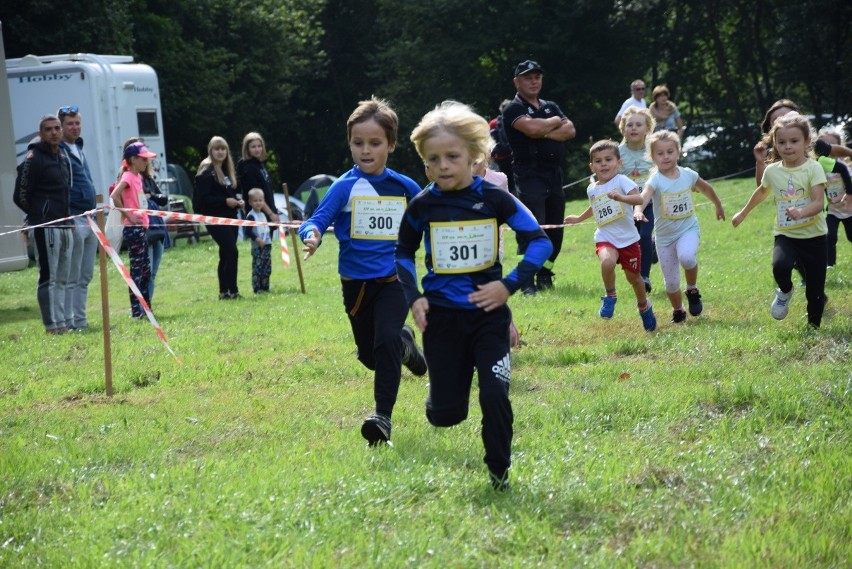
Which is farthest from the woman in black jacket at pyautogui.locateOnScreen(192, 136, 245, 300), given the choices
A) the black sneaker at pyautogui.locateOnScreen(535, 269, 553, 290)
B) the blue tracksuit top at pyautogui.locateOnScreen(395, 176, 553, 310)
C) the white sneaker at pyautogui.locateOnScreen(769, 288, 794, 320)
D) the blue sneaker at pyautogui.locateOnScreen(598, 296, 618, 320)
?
the blue tracksuit top at pyautogui.locateOnScreen(395, 176, 553, 310)

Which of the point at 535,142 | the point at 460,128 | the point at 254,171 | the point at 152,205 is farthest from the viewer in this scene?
the point at 254,171

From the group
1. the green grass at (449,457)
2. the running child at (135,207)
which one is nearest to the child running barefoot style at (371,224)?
the green grass at (449,457)

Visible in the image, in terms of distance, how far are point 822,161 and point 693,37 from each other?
30.8 metres

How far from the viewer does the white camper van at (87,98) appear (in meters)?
23.3

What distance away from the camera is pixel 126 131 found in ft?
80.0

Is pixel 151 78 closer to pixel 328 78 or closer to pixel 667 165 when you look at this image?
pixel 667 165

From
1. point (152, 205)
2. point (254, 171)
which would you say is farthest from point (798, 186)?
point (254, 171)

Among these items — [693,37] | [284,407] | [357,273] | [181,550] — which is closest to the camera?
[181,550]

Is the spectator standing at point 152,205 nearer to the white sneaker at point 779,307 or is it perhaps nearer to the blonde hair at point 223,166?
the blonde hair at point 223,166

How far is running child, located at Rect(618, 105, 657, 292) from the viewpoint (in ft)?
39.9

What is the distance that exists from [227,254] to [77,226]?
2.63 m

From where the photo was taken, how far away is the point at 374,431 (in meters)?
6.13

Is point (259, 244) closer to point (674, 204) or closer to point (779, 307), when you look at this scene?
point (674, 204)

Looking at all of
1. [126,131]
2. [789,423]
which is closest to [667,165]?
[789,423]
